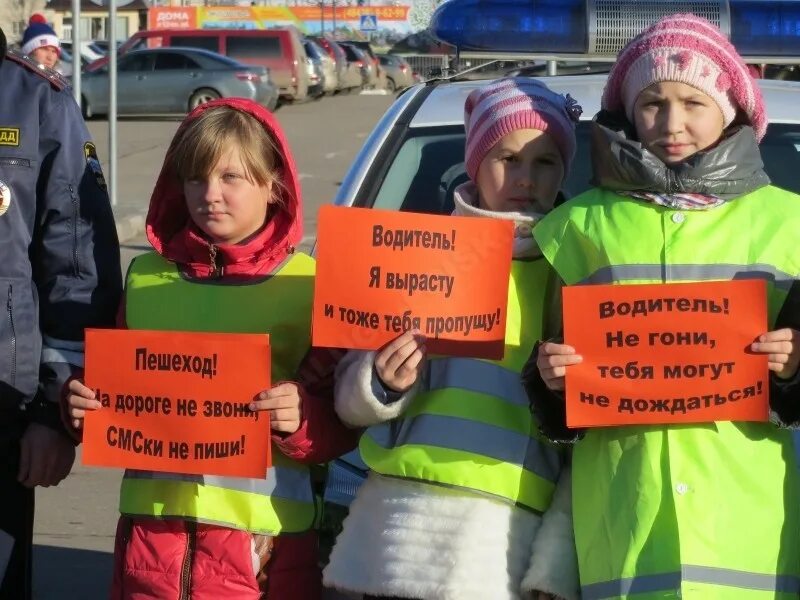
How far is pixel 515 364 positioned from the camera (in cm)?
271

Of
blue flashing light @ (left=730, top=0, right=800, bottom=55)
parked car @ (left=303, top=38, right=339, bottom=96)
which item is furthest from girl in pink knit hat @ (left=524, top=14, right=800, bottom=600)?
parked car @ (left=303, top=38, right=339, bottom=96)

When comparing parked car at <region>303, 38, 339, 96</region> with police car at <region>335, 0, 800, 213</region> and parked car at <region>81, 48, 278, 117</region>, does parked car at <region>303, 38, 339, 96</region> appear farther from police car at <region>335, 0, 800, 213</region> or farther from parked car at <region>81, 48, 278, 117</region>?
police car at <region>335, 0, 800, 213</region>

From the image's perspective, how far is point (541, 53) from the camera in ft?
14.0

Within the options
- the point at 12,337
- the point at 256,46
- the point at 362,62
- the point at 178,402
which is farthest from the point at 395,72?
the point at 178,402

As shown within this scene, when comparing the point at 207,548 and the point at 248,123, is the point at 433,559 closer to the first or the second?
the point at 207,548

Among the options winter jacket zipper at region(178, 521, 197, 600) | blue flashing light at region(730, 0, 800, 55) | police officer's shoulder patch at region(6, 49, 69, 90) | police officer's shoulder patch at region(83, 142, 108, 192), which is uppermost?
blue flashing light at region(730, 0, 800, 55)

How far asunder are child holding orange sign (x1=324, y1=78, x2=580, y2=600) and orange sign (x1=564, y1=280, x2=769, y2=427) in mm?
200

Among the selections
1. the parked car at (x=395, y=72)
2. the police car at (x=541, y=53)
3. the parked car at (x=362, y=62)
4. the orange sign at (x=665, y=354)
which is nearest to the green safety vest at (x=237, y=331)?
the orange sign at (x=665, y=354)

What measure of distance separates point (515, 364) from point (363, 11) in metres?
81.1

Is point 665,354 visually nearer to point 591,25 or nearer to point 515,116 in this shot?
point 515,116


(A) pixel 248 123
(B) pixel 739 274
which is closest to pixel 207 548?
(A) pixel 248 123

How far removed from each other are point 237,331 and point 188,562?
0.49 m

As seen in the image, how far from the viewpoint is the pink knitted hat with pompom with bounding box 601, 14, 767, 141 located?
2.59 m

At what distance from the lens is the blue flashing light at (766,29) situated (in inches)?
166
